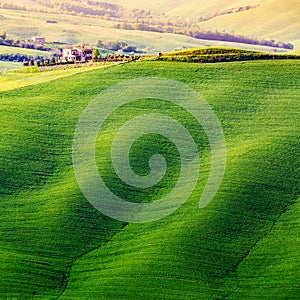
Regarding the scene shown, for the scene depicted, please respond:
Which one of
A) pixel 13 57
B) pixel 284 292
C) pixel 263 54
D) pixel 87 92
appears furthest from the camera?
pixel 13 57

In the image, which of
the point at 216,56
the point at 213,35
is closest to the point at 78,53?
the point at 216,56

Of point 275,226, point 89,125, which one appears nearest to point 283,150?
point 275,226

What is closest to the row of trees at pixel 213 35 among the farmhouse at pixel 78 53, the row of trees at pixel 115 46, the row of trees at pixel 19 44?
the row of trees at pixel 115 46

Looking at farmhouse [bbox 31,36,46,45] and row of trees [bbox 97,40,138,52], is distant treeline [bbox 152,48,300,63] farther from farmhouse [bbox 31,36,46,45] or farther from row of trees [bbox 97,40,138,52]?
farmhouse [bbox 31,36,46,45]

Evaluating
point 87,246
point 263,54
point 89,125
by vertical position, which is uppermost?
point 263,54

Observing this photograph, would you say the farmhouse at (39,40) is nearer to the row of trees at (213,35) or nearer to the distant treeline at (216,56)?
the row of trees at (213,35)

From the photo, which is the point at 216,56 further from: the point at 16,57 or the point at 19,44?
the point at 19,44

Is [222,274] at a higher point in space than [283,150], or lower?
lower

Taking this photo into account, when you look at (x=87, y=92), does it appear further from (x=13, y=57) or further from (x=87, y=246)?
(x=13, y=57)
